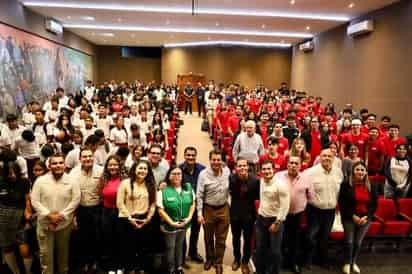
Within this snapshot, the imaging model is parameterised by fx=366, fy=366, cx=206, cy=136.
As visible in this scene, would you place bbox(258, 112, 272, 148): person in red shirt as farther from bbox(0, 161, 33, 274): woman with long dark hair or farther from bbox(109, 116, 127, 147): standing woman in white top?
bbox(0, 161, 33, 274): woman with long dark hair

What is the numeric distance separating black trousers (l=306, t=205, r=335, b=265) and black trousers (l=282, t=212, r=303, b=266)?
0.48 feet

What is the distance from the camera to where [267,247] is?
4.07m

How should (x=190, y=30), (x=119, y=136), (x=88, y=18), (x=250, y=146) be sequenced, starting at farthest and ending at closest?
(x=190, y=30)
(x=88, y=18)
(x=119, y=136)
(x=250, y=146)

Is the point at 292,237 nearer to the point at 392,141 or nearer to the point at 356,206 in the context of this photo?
the point at 356,206

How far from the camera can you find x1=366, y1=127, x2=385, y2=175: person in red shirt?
641 centimetres

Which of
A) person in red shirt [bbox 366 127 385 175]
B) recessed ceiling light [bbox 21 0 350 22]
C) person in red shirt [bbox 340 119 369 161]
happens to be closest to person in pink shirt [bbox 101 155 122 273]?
person in red shirt [bbox 340 119 369 161]

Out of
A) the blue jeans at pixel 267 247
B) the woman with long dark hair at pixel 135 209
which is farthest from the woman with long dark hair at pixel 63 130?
the blue jeans at pixel 267 247

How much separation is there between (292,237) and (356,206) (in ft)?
2.74

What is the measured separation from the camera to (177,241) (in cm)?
407

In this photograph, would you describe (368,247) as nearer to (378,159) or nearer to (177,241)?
(378,159)

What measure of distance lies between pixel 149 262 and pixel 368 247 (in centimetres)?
299

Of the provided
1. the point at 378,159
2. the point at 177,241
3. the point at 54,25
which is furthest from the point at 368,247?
the point at 54,25

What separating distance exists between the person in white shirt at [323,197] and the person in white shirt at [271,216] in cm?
54

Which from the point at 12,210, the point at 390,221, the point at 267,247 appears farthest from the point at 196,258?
the point at 390,221
